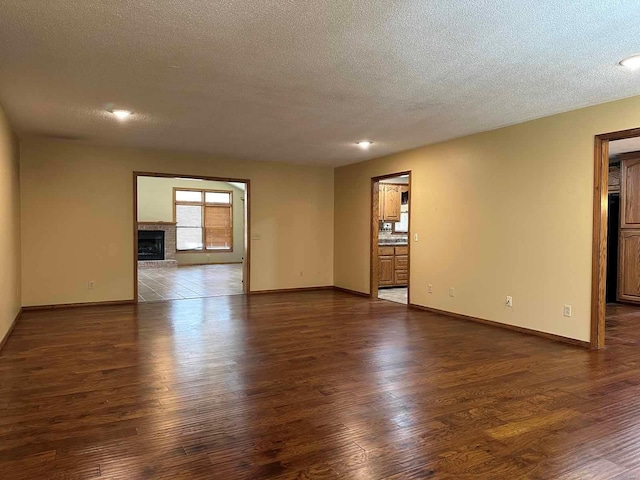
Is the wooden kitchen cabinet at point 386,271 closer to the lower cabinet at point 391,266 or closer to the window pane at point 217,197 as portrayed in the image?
the lower cabinet at point 391,266

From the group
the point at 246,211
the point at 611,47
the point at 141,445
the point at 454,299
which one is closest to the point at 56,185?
the point at 246,211

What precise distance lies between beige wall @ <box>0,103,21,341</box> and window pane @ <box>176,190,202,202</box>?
7871mm

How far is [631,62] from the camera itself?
3.07 meters

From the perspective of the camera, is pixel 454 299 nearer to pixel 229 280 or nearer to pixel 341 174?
pixel 341 174

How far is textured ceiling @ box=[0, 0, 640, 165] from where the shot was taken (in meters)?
2.39

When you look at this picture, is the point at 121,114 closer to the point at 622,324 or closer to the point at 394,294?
the point at 394,294

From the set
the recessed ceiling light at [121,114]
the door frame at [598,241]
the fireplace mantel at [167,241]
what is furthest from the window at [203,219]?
the door frame at [598,241]

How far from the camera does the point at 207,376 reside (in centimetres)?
329

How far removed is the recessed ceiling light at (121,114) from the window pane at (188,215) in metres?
9.08

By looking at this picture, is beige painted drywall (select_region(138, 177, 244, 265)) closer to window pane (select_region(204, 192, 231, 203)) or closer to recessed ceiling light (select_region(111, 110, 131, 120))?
window pane (select_region(204, 192, 231, 203))

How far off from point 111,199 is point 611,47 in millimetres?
6208

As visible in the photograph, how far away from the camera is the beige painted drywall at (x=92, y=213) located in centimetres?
595

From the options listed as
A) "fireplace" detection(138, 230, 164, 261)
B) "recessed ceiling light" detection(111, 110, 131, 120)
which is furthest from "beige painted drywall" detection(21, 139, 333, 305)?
"fireplace" detection(138, 230, 164, 261)

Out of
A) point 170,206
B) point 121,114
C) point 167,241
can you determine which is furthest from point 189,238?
point 121,114
